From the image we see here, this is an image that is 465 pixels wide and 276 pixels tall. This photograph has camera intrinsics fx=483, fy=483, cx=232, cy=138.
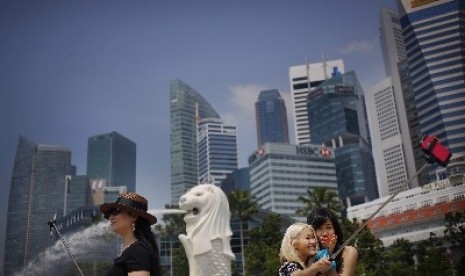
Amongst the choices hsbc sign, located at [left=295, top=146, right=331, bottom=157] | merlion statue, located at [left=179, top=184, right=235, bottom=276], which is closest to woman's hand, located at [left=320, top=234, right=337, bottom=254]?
merlion statue, located at [left=179, top=184, right=235, bottom=276]

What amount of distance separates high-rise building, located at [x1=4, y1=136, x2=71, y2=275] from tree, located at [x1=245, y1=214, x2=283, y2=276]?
57.1 feet

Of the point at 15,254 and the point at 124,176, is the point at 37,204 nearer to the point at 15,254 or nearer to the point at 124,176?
the point at 15,254

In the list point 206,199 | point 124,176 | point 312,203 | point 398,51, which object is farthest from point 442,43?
point 124,176

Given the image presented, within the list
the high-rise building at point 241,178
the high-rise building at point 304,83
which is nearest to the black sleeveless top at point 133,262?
the high-rise building at point 241,178

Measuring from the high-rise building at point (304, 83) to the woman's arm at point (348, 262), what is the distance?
187741mm

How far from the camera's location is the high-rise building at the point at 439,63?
75.8 metres

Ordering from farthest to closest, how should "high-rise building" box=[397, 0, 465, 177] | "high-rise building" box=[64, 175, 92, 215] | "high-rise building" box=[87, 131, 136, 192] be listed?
1. "high-rise building" box=[87, 131, 136, 192]
2. "high-rise building" box=[64, 175, 92, 215]
3. "high-rise building" box=[397, 0, 465, 177]

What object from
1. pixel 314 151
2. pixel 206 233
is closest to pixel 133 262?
pixel 206 233

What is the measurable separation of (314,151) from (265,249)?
8375 cm

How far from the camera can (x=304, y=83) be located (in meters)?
196

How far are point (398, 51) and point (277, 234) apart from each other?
111m

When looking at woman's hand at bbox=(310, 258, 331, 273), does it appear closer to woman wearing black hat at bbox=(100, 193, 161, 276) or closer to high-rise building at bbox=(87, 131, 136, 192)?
woman wearing black hat at bbox=(100, 193, 161, 276)

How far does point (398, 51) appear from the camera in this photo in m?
142

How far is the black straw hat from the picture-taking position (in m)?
3.66
